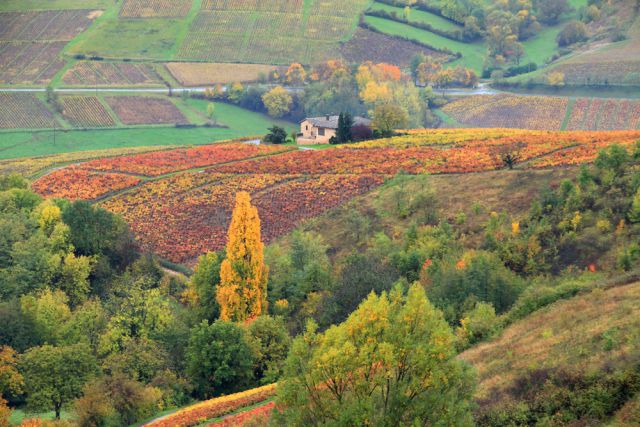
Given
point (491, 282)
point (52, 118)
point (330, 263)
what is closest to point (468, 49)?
point (52, 118)

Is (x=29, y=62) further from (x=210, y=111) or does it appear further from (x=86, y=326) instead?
(x=86, y=326)

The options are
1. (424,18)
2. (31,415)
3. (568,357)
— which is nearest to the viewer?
(568,357)

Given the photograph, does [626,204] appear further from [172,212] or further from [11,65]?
[11,65]

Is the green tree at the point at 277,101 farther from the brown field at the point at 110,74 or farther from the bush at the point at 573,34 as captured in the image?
the bush at the point at 573,34

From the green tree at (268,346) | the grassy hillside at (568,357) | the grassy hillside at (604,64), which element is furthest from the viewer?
the grassy hillside at (604,64)

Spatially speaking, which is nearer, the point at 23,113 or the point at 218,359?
the point at 218,359

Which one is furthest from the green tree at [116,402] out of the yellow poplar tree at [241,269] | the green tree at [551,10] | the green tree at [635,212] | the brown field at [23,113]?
the green tree at [551,10]

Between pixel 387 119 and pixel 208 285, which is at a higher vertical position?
pixel 208 285

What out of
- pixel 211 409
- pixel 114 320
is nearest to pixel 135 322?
pixel 114 320
